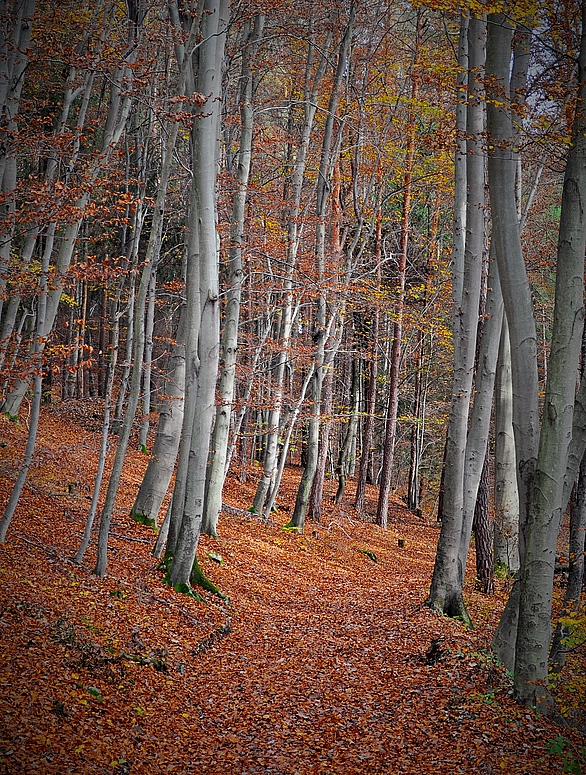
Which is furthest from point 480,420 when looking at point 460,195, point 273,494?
point 273,494

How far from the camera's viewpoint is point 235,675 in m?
6.93

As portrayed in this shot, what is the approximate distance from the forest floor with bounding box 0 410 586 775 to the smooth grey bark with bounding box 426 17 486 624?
1.66ft

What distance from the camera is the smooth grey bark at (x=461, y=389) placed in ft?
27.8

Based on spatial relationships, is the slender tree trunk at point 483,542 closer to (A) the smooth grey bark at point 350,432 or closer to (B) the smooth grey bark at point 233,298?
(B) the smooth grey bark at point 233,298

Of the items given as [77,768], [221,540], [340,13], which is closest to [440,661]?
[77,768]

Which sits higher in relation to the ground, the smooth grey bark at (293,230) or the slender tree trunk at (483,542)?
the smooth grey bark at (293,230)

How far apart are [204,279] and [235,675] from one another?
4.86 m

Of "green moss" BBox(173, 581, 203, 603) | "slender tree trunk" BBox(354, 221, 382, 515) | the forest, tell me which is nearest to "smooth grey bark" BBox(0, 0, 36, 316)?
the forest

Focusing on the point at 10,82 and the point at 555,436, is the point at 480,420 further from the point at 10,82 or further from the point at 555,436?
the point at 10,82

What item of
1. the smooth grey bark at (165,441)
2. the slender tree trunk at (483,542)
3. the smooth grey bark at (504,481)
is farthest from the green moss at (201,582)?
the smooth grey bark at (504,481)

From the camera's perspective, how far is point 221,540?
12.0m

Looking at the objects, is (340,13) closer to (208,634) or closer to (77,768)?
(208,634)

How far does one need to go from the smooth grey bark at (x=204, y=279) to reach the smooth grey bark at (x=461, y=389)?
11.0 ft

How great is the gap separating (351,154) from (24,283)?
459 inches
